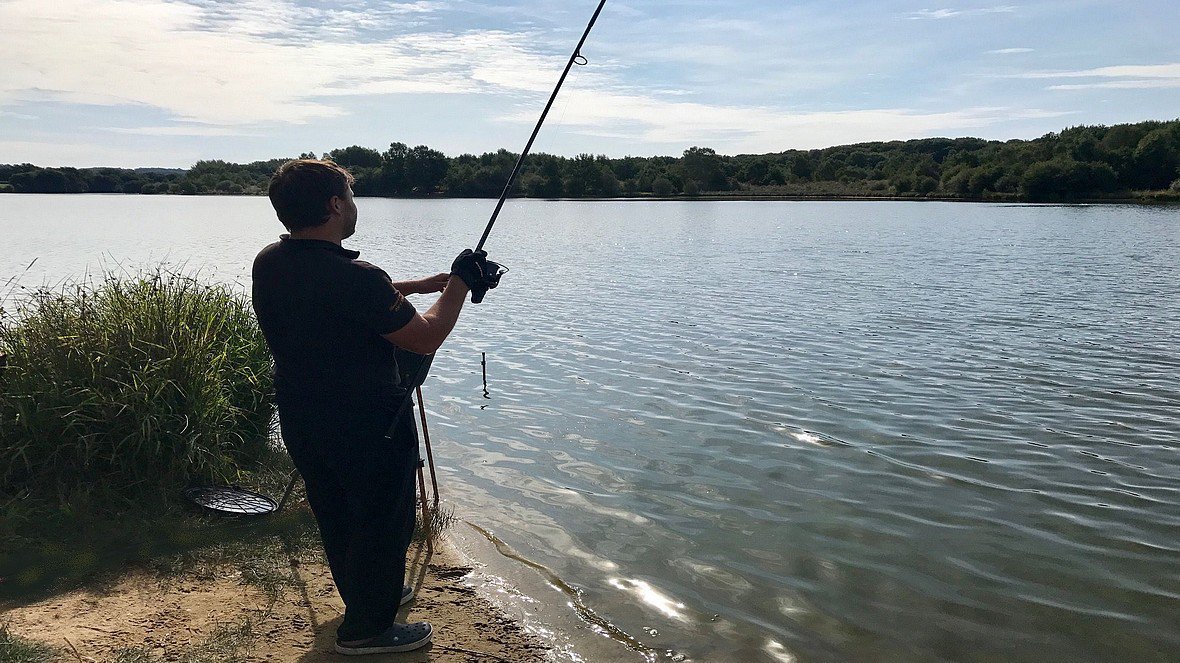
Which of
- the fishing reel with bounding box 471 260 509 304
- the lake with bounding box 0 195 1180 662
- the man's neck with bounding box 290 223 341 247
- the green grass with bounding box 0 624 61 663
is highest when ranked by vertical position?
the man's neck with bounding box 290 223 341 247

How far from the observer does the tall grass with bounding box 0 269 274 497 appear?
5.46 metres

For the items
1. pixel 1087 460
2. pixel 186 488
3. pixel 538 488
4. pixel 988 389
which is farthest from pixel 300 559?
pixel 988 389

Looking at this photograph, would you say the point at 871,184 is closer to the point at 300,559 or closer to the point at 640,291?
the point at 640,291

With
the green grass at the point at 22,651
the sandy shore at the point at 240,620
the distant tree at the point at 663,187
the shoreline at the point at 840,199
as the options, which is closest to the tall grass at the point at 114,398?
the sandy shore at the point at 240,620

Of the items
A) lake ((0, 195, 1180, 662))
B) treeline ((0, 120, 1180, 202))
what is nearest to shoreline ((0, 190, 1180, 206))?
treeline ((0, 120, 1180, 202))

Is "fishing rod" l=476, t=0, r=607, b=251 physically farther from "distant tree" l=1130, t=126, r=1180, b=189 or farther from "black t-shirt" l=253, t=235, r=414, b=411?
"distant tree" l=1130, t=126, r=1180, b=189

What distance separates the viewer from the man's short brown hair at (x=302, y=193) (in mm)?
3434

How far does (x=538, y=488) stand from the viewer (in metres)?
7.21

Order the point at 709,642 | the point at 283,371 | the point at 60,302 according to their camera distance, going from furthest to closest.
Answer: the point at 60,302 < the point at 709,642 < the point at 283,371

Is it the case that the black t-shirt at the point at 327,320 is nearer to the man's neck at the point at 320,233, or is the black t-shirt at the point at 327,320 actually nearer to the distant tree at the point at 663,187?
the man's neck at the point at 320,233

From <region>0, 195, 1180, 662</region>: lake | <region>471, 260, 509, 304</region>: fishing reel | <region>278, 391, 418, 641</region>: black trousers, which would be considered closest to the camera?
<region>278, 391, 418, 641</region>: black trousers

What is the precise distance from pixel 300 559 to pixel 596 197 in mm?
130476

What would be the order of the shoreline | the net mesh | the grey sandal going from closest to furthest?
the grey sandal < the net mesh < the shoreline

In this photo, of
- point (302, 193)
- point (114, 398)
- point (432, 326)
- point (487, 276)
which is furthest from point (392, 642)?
point (114, 398)
